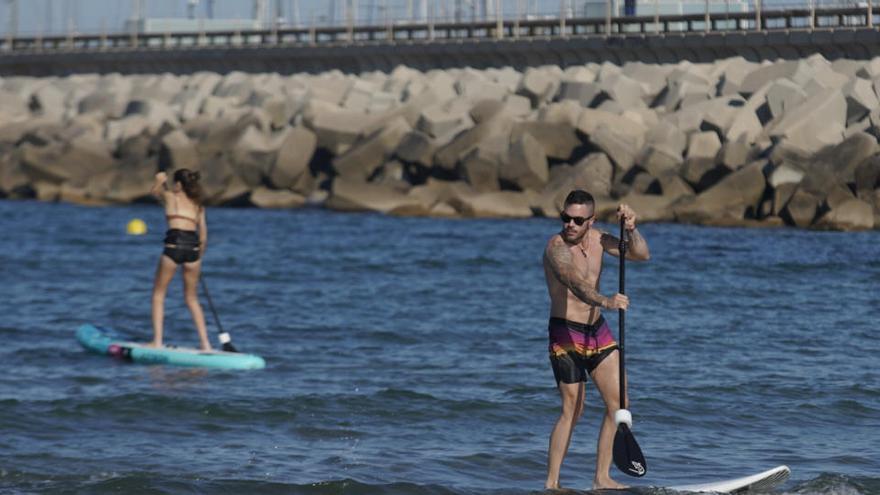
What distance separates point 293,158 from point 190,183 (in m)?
19.1

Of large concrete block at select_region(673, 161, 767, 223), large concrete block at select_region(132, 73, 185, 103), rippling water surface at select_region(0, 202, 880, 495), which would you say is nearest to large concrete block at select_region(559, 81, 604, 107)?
large concrete block at select_region(673, 161, 767, 223)

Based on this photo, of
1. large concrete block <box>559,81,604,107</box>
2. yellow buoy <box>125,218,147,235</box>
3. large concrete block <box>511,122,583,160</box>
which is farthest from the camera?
large concrete block <box>559,81,604,107</box>

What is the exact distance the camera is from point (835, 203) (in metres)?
25.9

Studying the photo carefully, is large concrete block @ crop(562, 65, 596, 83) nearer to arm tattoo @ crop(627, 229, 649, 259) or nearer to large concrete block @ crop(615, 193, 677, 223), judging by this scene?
large concrete block @ crop(615, 193, 677, 223)

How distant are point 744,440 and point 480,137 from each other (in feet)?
65.4

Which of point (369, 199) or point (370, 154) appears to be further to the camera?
point (370, 154)

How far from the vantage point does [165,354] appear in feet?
49.2

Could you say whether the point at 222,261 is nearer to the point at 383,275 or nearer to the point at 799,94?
the point at 383,275

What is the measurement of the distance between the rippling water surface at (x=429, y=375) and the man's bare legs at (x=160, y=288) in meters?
0.40

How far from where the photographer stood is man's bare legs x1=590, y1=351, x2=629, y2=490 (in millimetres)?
9664

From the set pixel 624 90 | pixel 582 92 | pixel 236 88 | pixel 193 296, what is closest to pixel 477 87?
pixel 582 92

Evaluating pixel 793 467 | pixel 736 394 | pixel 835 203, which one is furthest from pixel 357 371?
pixel 835 203

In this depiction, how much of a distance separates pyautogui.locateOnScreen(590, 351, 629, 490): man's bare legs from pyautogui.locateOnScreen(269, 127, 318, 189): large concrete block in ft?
79.6

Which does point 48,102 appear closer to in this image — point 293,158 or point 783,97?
point 293,158
